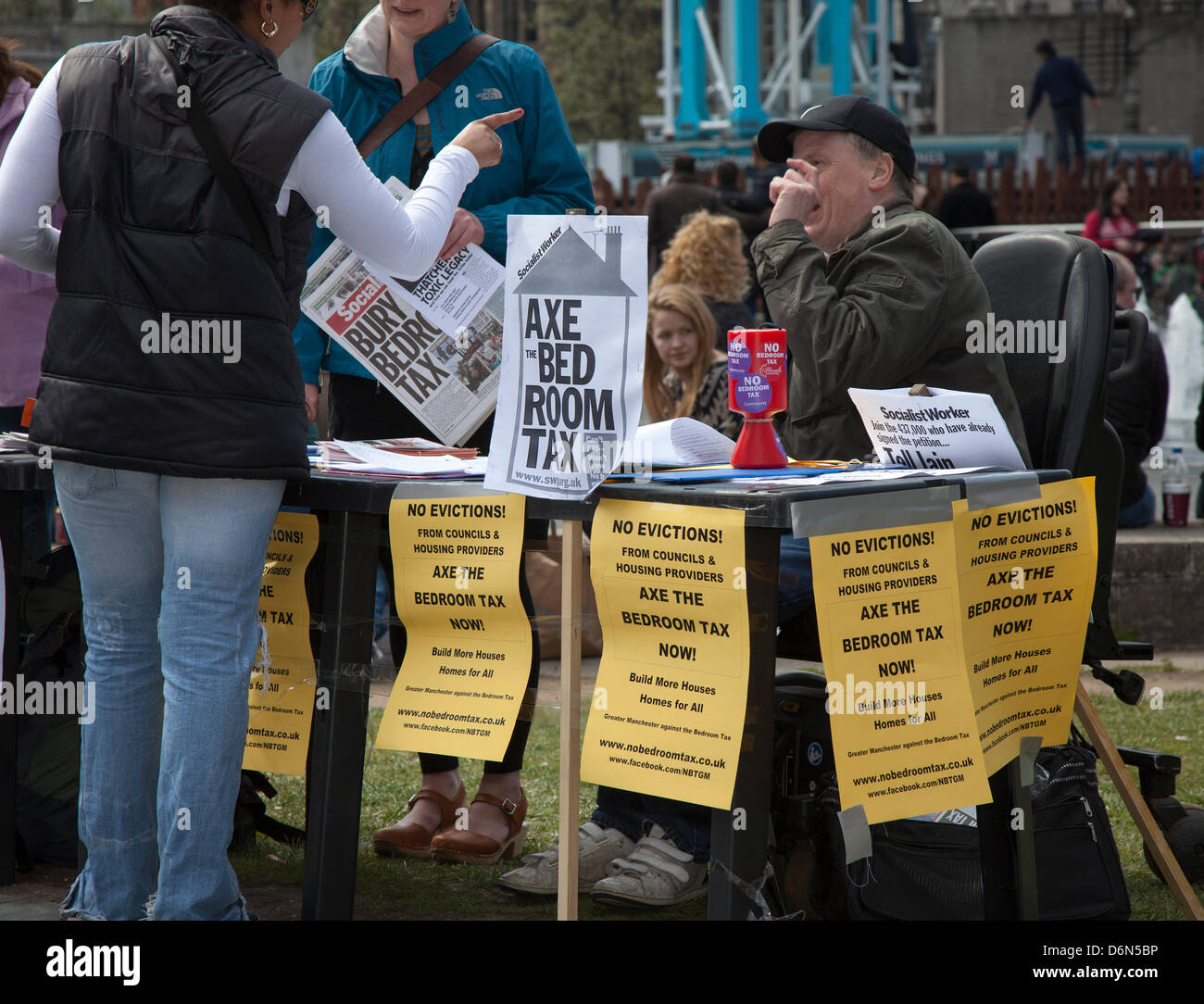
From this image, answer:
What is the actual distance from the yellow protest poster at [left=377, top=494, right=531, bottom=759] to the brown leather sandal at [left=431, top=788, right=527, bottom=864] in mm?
776

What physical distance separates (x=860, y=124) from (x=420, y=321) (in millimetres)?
1100

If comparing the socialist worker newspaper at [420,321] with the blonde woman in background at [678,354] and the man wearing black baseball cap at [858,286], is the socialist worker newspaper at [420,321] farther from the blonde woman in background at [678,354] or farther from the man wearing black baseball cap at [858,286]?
the blonde woman in background at [678,354]

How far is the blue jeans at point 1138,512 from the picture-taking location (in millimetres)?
6594

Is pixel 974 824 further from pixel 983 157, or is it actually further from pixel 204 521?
pixel 983 157

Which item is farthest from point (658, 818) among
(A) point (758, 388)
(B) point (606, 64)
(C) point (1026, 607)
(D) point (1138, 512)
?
(B) point (606, 64)

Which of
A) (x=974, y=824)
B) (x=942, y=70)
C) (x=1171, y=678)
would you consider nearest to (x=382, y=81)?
(x=974, y=824)

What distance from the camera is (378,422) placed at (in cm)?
375

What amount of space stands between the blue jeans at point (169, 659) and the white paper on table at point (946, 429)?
1.16 metres

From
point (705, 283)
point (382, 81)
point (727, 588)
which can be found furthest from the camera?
point (705, 283)

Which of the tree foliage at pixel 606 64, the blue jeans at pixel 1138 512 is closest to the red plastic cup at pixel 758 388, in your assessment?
the blue jeans at pixel 1138 512

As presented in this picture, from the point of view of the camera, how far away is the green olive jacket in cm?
314

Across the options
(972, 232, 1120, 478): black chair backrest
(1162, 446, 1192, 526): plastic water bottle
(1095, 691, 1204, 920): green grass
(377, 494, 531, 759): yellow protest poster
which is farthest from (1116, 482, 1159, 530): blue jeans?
(377, 494, 531, 759): yellow protest poster

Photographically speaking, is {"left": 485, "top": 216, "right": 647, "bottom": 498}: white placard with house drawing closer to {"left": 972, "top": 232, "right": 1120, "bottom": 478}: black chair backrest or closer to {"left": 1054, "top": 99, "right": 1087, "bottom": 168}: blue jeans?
{"left": 972, "top": 232, "right": 1120, "bottom": 478}: black chair backrest

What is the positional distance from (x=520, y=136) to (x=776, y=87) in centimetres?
1772
